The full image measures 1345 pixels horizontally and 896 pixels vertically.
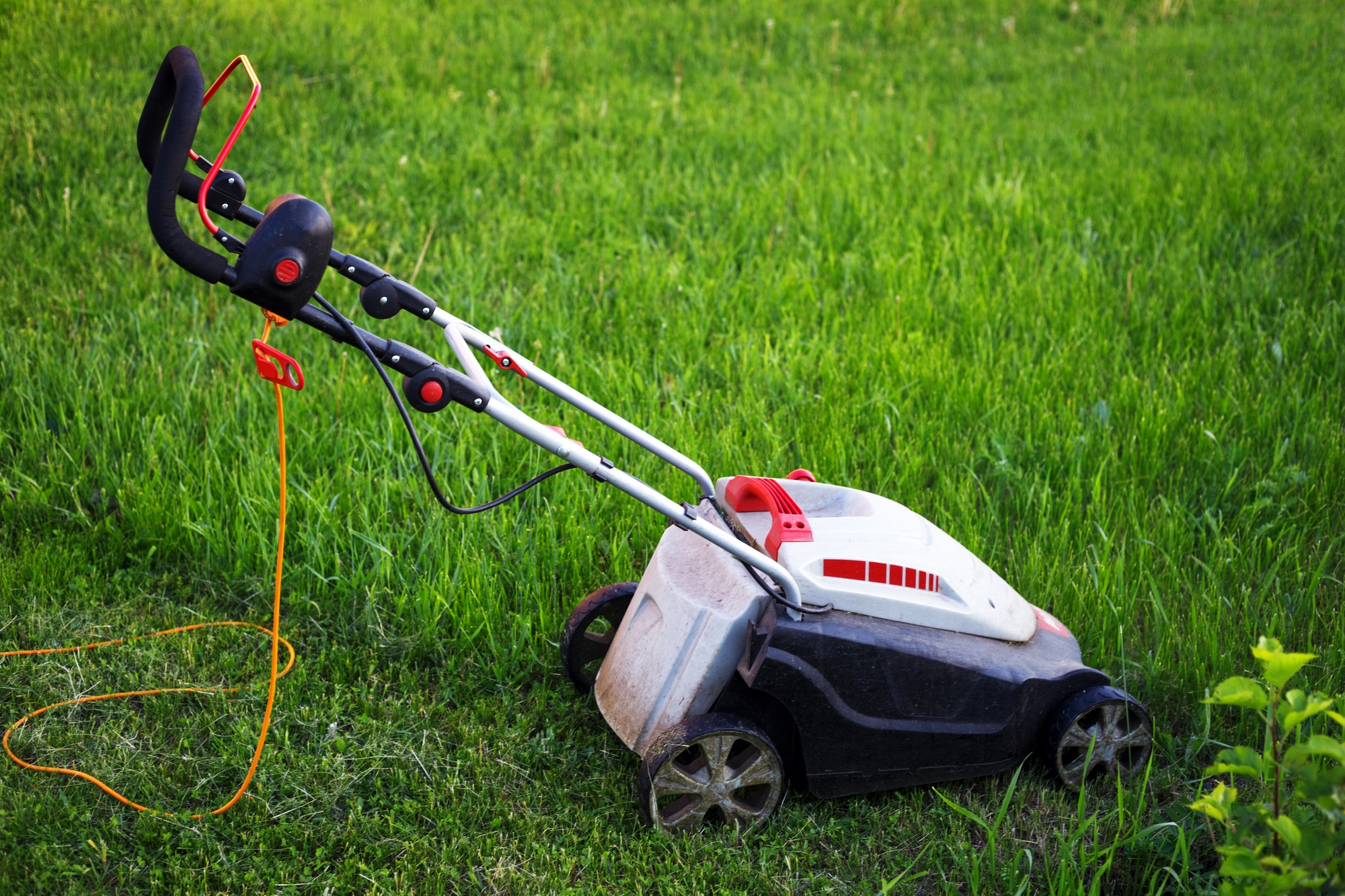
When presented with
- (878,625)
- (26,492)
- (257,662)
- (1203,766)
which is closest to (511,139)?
(26,492)

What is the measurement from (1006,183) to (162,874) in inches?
184

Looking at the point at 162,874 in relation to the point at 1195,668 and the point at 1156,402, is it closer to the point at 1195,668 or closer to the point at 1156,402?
the point at 1195,668

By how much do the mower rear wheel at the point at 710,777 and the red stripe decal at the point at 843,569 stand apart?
36cm

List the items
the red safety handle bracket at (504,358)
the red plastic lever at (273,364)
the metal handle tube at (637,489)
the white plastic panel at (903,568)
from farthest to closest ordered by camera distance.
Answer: the red safety handle bracket at (504,358) → the white plastic panel at (903,568) → the metal handle tube at (637,489) → the red plastic lever at (273,364)

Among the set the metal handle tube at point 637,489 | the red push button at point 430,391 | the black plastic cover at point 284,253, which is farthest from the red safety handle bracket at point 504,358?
the black plastic cover at point 284,253

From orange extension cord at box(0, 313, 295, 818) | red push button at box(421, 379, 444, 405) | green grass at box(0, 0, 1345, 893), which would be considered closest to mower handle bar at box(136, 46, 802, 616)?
red push button at box(421, 379, 444, 405)

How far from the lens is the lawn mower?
2018 millimetres

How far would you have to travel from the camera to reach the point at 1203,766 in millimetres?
2314

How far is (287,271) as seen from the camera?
163 cm

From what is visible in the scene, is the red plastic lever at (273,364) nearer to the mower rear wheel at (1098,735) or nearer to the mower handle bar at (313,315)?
the mower handle bar at (313,315)

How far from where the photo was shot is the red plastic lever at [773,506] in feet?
7.06

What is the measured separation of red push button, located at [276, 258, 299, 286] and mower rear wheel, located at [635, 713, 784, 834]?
115cm

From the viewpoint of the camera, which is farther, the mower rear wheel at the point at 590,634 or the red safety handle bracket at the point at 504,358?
the mower rear wheel at the point at 590,634

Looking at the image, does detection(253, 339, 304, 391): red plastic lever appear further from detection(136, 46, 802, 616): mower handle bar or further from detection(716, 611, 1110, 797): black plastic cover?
detection(716, 611, 1110, 797): black plastic cover
